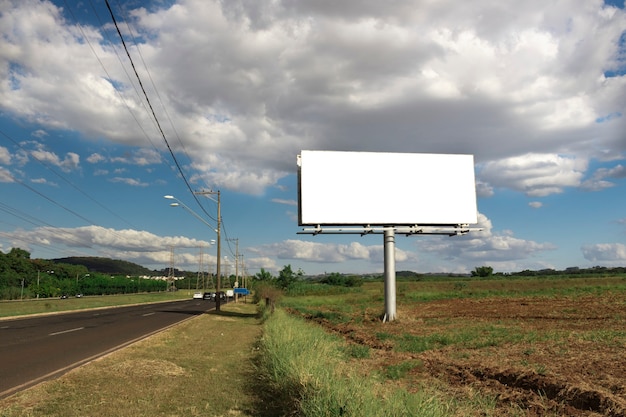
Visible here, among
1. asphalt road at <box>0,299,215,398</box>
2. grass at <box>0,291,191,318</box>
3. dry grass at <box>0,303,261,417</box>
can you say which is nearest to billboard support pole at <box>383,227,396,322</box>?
asphalt road at <box>0,299,215,398</box>

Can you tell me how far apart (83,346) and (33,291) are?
8232 centimetres

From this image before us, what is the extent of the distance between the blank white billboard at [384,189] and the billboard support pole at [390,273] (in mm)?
948

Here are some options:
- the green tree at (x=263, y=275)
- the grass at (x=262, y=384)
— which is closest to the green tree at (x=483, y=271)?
the green tree at (x=263, y=275)

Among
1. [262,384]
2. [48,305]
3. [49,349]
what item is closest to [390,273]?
[49,349]

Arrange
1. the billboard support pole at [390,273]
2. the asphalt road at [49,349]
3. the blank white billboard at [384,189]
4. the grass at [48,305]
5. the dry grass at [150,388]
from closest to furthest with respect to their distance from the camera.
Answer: the dry grass at [150,388] < the asphalt road at [49,349] < the billboard support pole at [390,273] < the blank white billboard at [384,189] < the grass at [48,305]

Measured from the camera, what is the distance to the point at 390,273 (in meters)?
28.2

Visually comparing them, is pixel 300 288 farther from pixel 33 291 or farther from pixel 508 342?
pixel 508 342

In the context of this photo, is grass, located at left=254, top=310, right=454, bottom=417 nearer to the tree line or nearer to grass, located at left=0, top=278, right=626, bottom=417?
grass, located at left=0, top=278, right=626, bottom=417

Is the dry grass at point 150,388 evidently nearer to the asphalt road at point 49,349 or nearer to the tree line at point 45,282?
the asphalt road at point 49,349

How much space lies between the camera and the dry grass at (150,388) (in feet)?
25.6

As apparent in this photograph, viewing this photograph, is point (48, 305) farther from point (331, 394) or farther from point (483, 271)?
point (483, 271)

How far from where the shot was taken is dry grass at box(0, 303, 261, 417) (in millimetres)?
7789

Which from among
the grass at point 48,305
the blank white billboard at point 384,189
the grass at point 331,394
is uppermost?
the blank white billboard at point 384,189

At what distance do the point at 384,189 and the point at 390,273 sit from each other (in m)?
5.14
